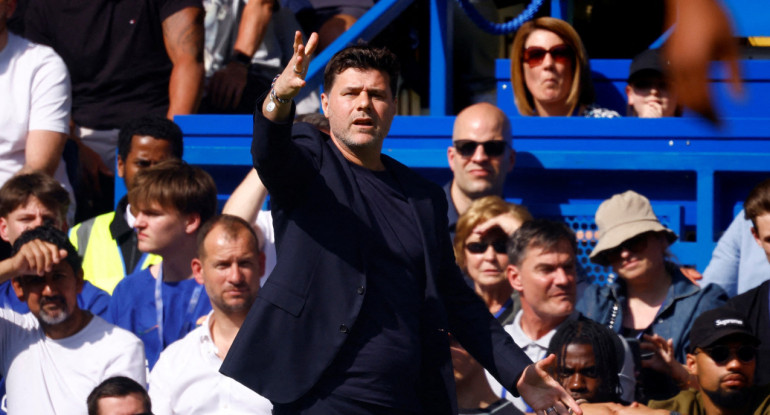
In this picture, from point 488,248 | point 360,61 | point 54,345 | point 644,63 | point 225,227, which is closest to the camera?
point 360,61

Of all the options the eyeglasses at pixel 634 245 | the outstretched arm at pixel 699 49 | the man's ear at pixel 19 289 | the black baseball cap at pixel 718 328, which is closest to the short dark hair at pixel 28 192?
the man's ear at pixel 19 289

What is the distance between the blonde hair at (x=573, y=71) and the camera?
5.63m

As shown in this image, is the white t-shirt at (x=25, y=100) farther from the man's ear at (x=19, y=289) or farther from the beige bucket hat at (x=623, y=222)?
the beige bucket hat at (x=623, y=222)

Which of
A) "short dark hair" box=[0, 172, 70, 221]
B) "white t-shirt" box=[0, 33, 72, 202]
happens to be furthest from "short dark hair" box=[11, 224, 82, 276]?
"white t-shirt" box=[0, 33, 72, 202]

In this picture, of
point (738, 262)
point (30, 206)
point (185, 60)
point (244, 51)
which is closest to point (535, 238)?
point (738, 262)

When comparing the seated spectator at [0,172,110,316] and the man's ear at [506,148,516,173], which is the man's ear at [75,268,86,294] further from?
the man's ear at [506,148,516,173]

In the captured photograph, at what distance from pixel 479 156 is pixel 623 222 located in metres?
0.77

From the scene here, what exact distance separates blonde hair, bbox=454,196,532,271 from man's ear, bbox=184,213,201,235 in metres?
1.19

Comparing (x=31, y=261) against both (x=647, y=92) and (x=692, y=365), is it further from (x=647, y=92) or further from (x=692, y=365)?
(x=647, y=92)

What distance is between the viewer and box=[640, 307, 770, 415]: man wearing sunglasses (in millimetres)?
3959

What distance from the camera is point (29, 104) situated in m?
5.93

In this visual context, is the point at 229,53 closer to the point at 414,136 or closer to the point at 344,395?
the point at 414,136

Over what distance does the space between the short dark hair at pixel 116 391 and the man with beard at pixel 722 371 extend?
1.90 meters

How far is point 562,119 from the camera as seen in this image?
5629 millimetres
